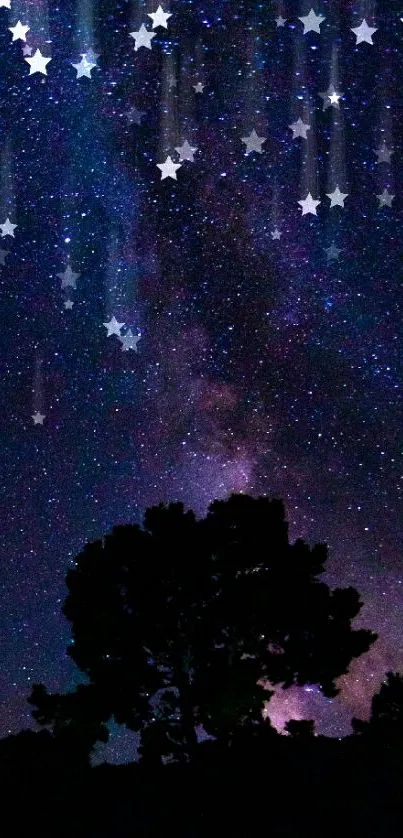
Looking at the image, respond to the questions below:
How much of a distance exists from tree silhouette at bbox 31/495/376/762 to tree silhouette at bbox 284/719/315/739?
47.0 inches

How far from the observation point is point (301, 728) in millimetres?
24359

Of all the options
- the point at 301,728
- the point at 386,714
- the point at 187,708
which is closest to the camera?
the point at 187,708

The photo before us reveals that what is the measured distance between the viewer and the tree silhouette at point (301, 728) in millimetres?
24094

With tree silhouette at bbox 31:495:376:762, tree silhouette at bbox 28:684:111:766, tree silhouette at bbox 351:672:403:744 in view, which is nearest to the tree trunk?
tree silhouette at bbox 31:495:376:762

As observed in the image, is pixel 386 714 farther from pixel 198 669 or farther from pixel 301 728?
pixel 198 669

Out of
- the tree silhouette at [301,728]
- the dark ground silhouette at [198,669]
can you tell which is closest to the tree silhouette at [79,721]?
the dark ground silhouette at [198,669]

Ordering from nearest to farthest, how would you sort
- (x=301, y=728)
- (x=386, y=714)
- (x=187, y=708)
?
1. (x=187, y=708)
2. (x=301, y=728)
3. (x=386, y=714)

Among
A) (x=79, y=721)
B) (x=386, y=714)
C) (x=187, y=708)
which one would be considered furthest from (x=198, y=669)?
(x=386, y=714)

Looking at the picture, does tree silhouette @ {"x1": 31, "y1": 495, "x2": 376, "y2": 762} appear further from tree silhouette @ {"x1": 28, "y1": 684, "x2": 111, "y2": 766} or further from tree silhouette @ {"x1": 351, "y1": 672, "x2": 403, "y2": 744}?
tree silhouette @ {"x1": 351, "y1": 672, "x2": 403, "y2": 744}

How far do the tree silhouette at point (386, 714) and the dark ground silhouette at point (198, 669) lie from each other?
0.29 metres

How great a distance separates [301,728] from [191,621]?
3.89m

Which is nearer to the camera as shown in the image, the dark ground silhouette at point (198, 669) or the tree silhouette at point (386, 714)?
the dark ground silhouette at point (198, 669)

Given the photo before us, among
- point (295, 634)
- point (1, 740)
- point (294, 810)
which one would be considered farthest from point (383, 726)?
point (1, 740)

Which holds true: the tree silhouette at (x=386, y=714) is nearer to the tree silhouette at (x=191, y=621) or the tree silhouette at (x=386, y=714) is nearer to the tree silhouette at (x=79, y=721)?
the tree silhouette at (x=191, y=621)
